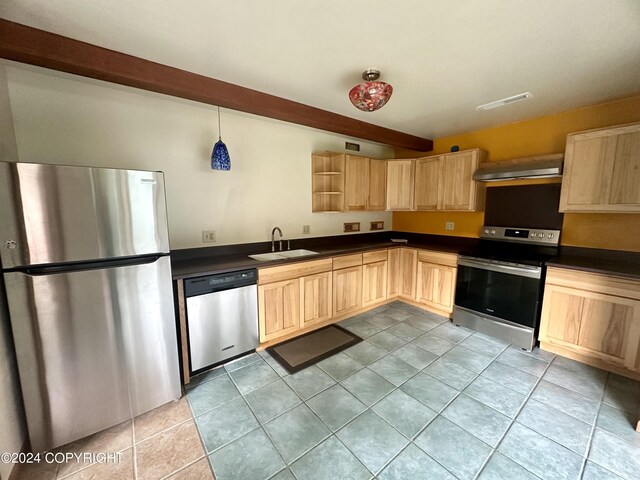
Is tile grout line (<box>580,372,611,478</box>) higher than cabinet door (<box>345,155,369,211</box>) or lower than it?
lower

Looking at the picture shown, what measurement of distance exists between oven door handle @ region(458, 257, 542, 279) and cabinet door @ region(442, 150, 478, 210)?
742 mm

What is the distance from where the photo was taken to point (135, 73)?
1683 mm

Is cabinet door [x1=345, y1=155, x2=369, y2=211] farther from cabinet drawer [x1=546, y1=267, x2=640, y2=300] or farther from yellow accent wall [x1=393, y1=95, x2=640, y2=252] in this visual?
cabinet drawer [x1=546, y1=267, x2=640, y2=300]

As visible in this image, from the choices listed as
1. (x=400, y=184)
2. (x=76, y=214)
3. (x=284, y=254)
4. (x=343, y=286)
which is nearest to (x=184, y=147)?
(x=76, y=214)

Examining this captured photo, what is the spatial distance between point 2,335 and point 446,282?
3.79 meters

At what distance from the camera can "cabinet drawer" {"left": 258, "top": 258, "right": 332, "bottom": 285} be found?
2.40 meters

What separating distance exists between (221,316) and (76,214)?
4.00 ft

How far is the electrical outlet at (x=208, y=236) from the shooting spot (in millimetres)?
2572

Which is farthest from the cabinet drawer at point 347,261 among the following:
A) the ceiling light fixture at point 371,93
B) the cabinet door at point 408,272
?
the ceiling light fixture at point 371,93

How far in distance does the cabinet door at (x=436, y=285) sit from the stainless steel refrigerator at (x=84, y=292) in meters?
2.97

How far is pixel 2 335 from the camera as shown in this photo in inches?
52.6

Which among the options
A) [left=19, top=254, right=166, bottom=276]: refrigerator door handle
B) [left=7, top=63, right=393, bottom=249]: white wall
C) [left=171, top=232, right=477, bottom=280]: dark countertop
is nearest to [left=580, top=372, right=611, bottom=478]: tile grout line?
[left=171, top=232, right=477, bottom=280]: dark countertop

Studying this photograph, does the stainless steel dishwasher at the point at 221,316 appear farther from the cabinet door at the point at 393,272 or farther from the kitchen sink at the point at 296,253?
the cabinet door at the point at 393,272

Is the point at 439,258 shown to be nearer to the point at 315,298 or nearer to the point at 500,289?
the point at 500,289
